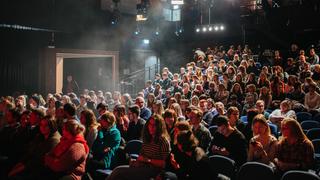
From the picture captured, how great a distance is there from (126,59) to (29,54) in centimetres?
589

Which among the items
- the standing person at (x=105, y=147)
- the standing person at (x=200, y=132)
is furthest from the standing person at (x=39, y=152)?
the standing person at (x=200, y=132)

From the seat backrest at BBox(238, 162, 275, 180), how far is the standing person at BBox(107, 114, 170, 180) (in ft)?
3.64

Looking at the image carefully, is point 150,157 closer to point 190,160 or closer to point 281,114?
point 190,160

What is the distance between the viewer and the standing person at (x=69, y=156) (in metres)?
4.56

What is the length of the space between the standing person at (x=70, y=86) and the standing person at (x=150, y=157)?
10.1m

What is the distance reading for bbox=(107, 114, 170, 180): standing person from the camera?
482 centimetres

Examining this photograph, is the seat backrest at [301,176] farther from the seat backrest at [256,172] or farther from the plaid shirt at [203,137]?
the plaid shirt at [203,137]

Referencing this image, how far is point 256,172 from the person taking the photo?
175 inches

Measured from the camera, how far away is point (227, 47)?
67.1 feet

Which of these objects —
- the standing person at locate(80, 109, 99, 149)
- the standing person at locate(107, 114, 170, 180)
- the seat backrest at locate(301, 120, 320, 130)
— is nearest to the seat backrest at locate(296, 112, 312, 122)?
the seat backrest at locate(301, 120, 320, 130)

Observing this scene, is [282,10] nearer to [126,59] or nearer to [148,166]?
[126,59]

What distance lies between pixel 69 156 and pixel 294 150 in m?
3.02

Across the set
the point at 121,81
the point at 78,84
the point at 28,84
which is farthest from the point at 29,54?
the point at 121,81

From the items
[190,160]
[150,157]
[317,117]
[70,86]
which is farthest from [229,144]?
[70,86]
